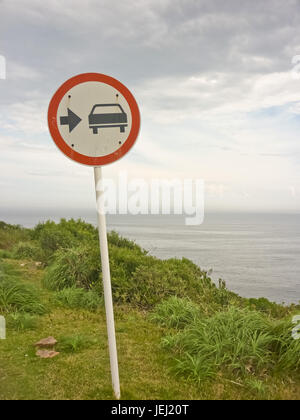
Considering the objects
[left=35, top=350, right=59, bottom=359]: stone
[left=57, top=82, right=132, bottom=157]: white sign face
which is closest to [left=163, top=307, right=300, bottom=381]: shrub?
[left=35, top=350, right=59, bottom=359]: stone

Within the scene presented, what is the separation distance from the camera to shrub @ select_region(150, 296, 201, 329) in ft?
16.4

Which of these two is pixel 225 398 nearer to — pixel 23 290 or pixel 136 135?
pixel 136 135

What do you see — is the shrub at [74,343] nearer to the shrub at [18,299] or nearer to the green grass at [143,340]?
the green grass at [143,340]

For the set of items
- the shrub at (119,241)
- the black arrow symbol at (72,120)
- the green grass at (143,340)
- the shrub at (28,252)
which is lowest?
the green grass at (143,340)

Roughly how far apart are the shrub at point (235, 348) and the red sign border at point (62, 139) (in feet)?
7.05

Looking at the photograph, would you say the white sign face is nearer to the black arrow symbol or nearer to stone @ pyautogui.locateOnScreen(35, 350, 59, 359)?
the black arrow symbol

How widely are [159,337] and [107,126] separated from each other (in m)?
2.92

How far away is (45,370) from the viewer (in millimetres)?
3631

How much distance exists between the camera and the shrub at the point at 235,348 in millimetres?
3549

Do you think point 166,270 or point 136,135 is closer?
point 136,135

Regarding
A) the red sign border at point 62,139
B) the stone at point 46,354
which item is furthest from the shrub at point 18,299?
the red sign border at point 62,139

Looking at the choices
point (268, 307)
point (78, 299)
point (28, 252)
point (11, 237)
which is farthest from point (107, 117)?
point (11, 237)

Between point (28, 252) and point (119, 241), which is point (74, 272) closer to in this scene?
point (119, 241)
